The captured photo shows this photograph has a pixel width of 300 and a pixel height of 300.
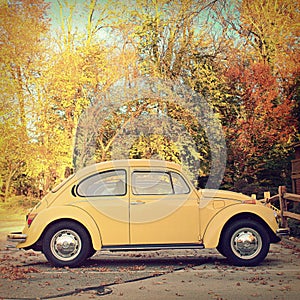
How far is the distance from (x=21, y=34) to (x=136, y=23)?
22.1 feet

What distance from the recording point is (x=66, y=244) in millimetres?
8953

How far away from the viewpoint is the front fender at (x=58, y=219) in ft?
29.4

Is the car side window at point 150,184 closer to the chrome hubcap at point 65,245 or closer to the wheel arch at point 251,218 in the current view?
the wheel arch at point 251,218

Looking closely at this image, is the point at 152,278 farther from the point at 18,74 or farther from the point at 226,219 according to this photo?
the point at 18,74

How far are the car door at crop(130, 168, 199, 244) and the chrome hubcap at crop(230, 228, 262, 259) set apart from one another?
625 millimetres

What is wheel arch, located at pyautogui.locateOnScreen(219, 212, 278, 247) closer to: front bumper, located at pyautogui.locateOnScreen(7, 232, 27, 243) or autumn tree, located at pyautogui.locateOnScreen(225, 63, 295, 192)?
front bumper, located at pyautogui.locateOnScreen(7, 232, 27, 243)

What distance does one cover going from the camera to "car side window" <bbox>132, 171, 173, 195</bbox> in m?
9.25

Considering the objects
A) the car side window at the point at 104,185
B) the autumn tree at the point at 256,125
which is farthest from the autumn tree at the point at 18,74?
the car side window at the point at 104,185

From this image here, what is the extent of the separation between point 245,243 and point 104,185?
8.09 feet

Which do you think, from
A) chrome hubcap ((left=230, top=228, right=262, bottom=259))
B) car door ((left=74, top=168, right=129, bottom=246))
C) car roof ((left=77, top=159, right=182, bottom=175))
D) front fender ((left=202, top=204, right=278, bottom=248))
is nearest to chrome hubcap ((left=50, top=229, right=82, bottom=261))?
car door ((left=74, top=168, right=129, bottom=246))

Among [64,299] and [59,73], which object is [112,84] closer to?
[59,73]

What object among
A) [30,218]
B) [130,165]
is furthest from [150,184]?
[30,218]

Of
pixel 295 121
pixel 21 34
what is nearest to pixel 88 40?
pixel 21 34

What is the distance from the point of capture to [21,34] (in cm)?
2961
